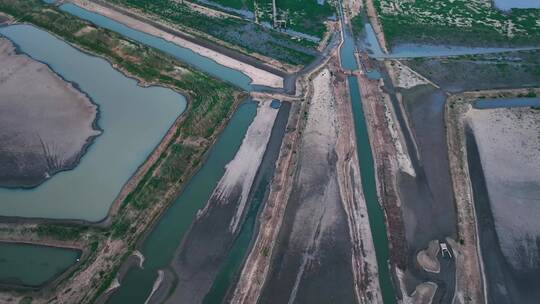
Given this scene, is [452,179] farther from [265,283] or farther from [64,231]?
[64,231]

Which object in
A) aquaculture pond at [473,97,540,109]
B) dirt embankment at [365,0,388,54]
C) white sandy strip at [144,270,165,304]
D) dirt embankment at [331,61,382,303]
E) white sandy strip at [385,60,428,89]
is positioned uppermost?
dirt embankment at [365,0,388,54]

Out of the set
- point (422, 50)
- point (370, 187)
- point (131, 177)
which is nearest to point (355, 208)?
point (370, 187)

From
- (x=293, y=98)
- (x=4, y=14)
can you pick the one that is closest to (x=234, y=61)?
(x=293, y=98)

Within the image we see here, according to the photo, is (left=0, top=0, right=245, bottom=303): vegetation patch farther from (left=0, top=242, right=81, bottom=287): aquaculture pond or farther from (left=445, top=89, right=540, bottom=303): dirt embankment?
(left=445, top=89, right=540, bottom=303): dirt embankment

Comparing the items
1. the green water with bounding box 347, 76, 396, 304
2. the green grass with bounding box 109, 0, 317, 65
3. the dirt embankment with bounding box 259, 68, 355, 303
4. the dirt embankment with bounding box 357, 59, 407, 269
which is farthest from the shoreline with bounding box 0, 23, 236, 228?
the dirt embankment with bounding box 357, 59, 407, 269

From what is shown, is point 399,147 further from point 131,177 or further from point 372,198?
point 131,177
